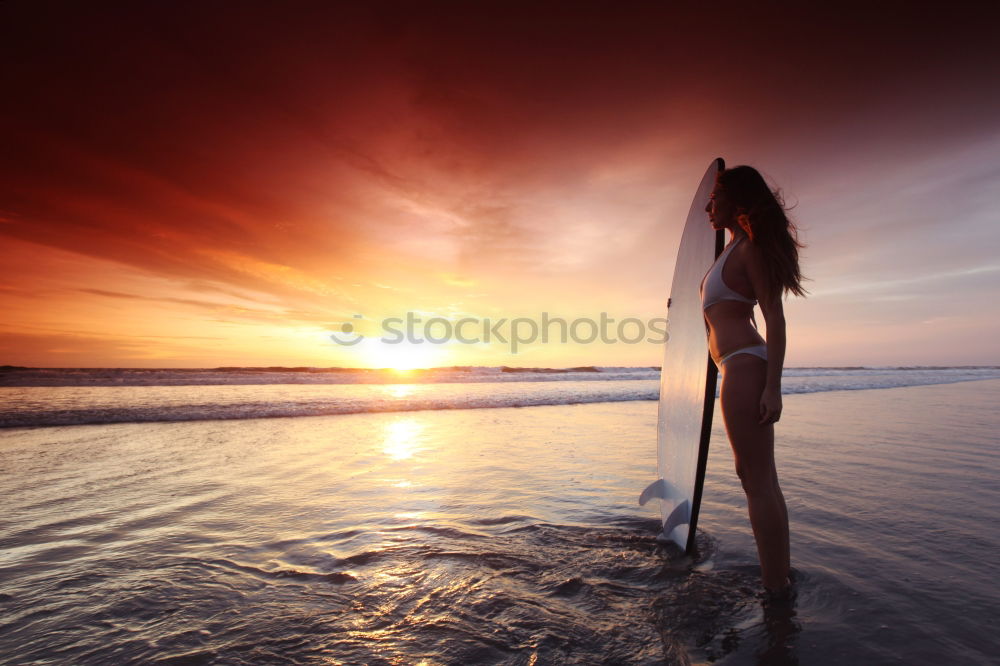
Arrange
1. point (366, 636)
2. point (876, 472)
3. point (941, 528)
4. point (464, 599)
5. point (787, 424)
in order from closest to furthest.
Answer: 1. point (366, 636)
2. point (464, 599)
3. point (941, 528)
4. point (876, 472)
5. point (787, 424)

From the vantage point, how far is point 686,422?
2.85m

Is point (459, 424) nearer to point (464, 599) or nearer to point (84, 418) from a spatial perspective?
point (464, 599)

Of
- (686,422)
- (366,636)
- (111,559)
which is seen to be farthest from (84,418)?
(686,422)

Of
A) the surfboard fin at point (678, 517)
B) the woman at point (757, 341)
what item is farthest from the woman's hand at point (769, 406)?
the surfboard fin at point (678, 517)

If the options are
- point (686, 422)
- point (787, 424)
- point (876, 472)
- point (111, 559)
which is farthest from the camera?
point (787, 424)

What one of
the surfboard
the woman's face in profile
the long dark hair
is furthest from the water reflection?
the long dark hair

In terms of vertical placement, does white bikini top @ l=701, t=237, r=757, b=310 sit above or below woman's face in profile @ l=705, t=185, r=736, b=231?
below

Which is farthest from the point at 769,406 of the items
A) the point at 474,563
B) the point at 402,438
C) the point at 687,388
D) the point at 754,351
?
the point at 402,438

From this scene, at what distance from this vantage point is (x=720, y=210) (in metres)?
2.37

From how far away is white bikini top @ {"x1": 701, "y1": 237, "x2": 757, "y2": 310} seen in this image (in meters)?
2.24

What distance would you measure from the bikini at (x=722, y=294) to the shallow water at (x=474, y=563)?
1212 mm

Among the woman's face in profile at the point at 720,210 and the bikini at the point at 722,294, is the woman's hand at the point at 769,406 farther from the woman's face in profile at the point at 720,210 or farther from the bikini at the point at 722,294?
the woman's face in profile at the point at 720,210

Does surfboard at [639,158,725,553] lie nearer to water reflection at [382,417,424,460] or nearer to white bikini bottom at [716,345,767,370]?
white bikini bottom at [716,345,767,370]

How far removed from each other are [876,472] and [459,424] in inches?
249
